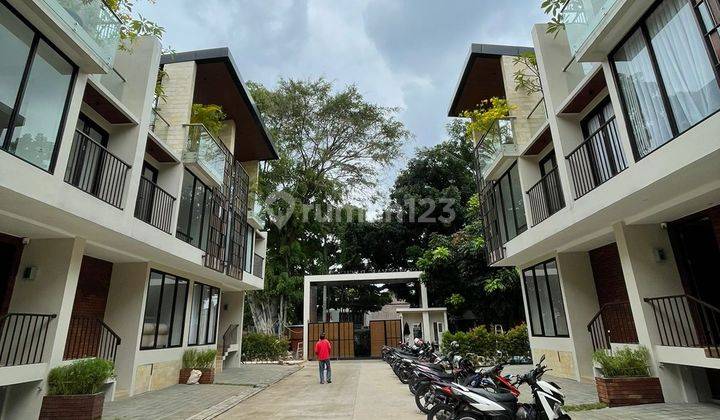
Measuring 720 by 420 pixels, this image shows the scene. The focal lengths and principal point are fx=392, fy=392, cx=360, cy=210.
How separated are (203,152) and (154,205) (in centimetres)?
227

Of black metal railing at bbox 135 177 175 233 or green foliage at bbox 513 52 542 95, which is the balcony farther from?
green foliage at bbox 513 52 542 95

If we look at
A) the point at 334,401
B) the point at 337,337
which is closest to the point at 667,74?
the point at 334,401

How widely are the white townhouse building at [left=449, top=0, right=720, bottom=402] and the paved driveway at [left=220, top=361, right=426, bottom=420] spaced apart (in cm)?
413

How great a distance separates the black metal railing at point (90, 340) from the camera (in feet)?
26.1

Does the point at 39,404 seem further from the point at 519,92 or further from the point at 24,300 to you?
the point at 519,92

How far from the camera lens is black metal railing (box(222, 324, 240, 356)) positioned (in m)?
15.0

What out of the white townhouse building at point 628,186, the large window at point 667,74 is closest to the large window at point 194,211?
the white townhouse building at point 628,186

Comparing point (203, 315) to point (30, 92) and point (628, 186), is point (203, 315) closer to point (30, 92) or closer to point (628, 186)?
point (30, 92)

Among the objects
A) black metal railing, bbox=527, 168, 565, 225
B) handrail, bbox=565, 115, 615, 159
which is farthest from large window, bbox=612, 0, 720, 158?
black metal railing, bbox=527, 168, 565, 225

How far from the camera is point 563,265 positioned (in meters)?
9.38

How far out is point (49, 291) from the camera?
6.60m

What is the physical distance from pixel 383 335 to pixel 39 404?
15.8 meters

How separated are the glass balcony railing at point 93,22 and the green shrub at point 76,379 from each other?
16.2 ft

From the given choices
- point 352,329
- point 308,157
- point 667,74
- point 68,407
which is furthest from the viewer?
point 308,157
